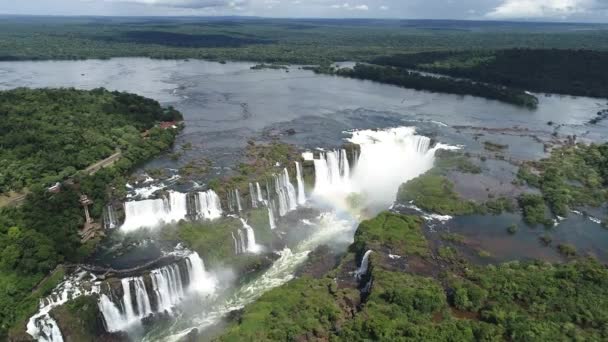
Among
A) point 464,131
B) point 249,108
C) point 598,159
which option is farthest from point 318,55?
point 598,159

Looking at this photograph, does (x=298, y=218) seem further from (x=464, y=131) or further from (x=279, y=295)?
(x=464, y=131)

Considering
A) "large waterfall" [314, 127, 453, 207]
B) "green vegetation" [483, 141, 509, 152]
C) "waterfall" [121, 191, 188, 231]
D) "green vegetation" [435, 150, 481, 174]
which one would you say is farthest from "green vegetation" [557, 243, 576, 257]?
"waterfall" [121, 191, 188, 231]

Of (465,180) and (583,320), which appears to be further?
(465,180)

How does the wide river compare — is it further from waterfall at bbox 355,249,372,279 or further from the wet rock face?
waterfall at bbox 355,249,372,279

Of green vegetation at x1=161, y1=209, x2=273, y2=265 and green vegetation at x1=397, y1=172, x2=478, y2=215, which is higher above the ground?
green vegetation at x1=397, y1=172, x2=478, y2=215

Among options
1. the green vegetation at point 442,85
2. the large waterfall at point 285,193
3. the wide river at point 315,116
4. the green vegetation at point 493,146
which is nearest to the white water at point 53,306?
the wide river at point 315,116
